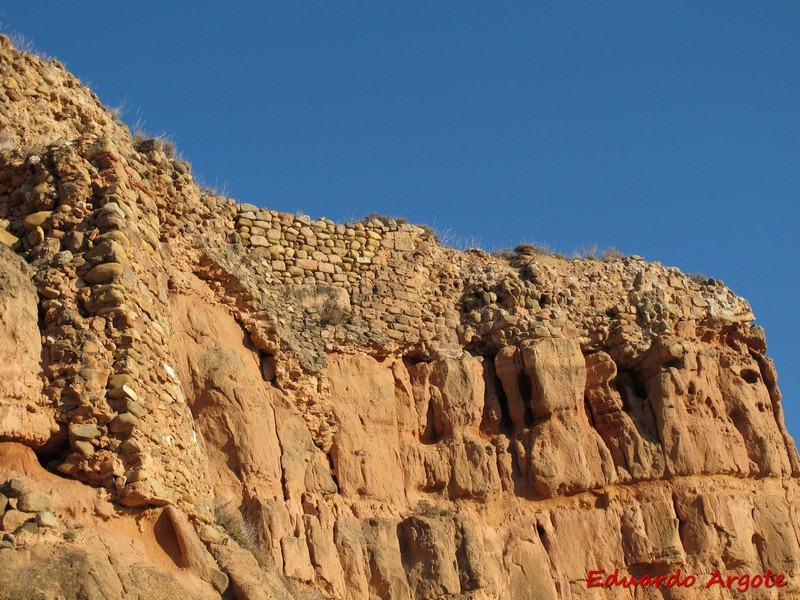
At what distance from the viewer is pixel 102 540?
29.8 feet

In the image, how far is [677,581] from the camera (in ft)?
56.7

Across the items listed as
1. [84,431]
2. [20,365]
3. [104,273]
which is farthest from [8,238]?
[84,431]

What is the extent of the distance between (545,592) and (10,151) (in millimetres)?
9658

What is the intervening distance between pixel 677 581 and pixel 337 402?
596 centimetres

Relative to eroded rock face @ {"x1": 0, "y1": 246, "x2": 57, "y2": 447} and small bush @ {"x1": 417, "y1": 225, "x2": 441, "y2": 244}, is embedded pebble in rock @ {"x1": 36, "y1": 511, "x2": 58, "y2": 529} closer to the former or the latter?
eroded rock face @ {"x1": 0, "y1": 246, "x2": 57, "y2": 447}

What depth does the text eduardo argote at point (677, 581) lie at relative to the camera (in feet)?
56.2

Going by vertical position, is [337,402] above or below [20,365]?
above

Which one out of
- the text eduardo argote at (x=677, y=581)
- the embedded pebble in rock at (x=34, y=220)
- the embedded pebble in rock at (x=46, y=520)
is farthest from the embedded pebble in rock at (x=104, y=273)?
the text eduardo argote at (x=677, y=581)

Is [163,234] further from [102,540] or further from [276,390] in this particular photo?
[102,540]

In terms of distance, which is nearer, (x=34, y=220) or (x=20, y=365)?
(x=20, y=365)

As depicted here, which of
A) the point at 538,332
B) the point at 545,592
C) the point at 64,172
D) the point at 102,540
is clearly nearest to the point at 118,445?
the point at 102,540

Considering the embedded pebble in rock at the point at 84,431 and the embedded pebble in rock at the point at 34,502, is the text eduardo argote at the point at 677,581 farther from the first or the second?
the embedded pebble in rock at the point at 34,502

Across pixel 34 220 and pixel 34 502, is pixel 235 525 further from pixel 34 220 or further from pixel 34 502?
pixel 34 220

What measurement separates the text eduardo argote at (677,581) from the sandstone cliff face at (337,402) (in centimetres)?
11
